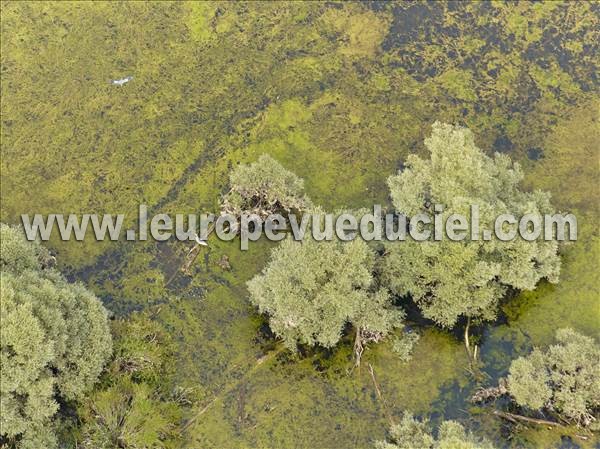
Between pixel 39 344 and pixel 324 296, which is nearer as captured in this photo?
pixel 39 344

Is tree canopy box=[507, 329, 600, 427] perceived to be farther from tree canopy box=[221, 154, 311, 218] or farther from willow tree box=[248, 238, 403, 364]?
tree canopy box=[221, 154, 311, 218]

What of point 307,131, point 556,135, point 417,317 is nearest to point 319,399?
point 417,317

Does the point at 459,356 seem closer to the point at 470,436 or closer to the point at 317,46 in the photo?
the point at 470,436

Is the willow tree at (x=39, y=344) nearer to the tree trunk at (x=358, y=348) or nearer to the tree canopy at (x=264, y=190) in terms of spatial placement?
the tree canopy at (x=264, y=190)

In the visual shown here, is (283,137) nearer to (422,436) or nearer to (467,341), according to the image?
(467,341)

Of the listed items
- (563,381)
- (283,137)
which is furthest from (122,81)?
(563,381)

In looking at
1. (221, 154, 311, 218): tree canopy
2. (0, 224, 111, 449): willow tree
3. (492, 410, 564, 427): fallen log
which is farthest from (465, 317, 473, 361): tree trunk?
(0, 224, 111, 449): willow tree

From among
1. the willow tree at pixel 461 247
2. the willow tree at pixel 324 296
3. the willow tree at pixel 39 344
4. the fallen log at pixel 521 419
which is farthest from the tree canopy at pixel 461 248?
the willow tree at pixel 39 344
